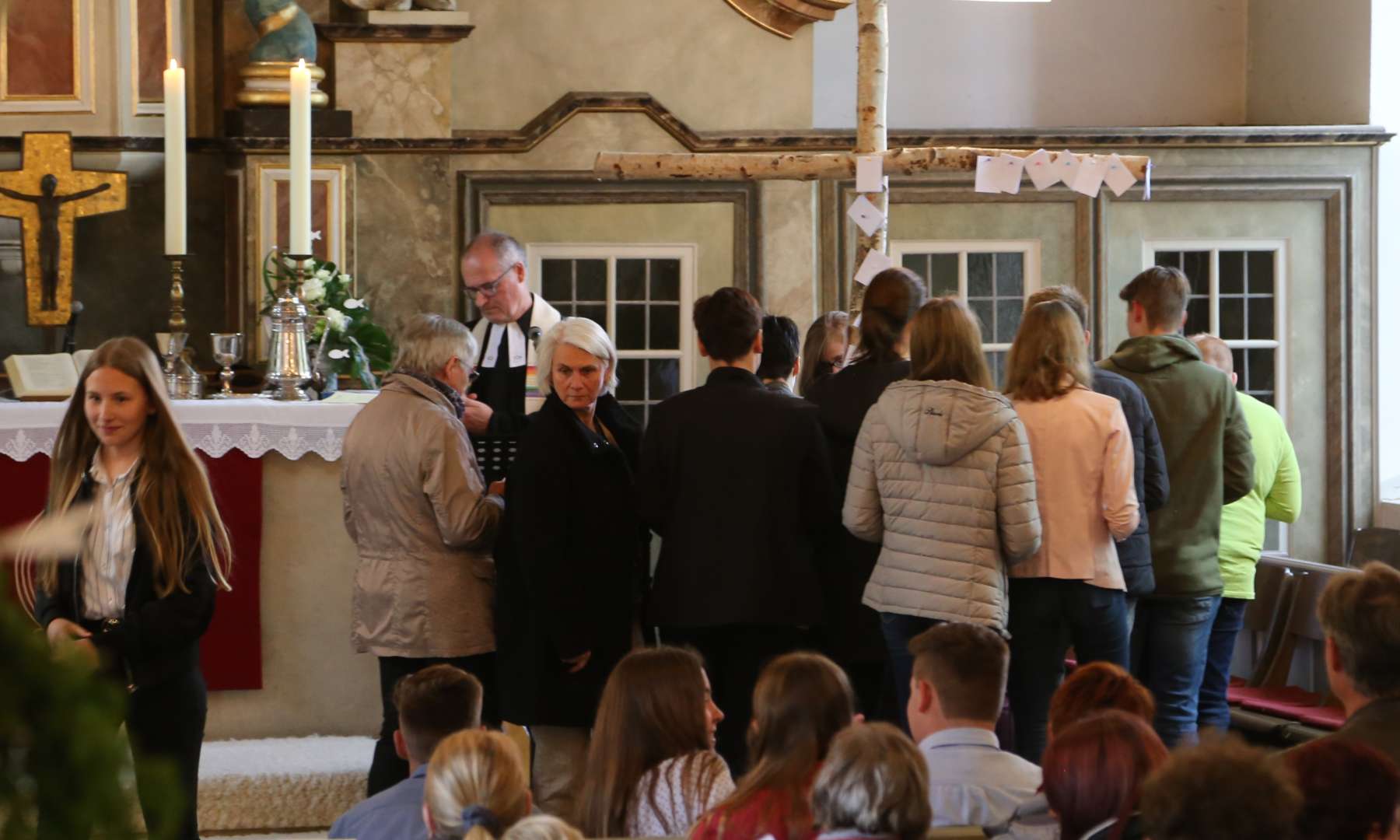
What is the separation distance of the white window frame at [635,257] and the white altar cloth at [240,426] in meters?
4.61

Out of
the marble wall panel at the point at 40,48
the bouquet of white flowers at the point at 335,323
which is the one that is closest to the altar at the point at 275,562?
the bouquet of white flowers at the point at 335,323

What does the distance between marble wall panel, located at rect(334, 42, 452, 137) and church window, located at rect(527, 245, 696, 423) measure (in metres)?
1.03

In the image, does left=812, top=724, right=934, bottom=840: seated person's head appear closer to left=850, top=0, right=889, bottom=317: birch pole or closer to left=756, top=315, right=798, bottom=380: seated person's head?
left=756, top=315, right=798, bottom=380: seated person's head

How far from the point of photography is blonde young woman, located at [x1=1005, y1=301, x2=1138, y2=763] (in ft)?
13.7

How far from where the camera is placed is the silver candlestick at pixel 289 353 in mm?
5270

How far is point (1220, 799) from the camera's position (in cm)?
194

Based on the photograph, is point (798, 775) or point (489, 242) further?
point (489, 242)

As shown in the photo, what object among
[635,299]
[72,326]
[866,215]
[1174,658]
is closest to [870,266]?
[866,215]

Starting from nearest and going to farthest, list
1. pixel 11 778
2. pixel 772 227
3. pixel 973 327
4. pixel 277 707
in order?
1. pixel 11 778
2. pixel 973 327
3. pixel 277 707
4. pixel 772 227

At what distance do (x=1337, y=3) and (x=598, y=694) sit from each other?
771cm

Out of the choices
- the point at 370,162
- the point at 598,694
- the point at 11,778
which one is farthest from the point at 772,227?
the point at 11,778

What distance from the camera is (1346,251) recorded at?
9.92 meters

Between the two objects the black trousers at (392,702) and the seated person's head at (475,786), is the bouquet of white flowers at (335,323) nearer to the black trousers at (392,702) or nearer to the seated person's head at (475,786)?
the black trousers at (392,702)

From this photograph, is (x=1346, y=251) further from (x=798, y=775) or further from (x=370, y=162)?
(x=798, y=775)
